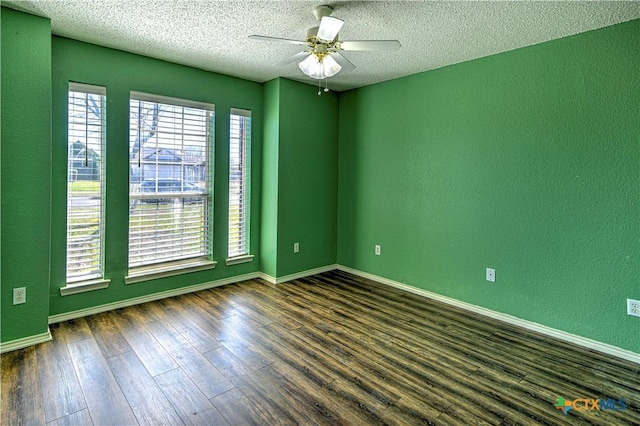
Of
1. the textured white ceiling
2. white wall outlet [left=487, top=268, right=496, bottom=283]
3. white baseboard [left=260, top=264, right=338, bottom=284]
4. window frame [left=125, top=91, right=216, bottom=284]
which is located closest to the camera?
the textured white ceiling

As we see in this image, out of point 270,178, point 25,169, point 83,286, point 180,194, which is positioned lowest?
point 83,286

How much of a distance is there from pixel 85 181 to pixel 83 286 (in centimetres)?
94

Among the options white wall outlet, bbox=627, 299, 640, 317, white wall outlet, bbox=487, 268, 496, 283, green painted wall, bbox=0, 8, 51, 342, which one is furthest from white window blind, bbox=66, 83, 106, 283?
white wall outlet, bbox=627, 299, 640, 317

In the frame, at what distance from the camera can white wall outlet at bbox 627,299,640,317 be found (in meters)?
2.54

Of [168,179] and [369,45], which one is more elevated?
[369,45]

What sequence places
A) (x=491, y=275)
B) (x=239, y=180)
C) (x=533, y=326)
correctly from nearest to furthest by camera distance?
(x=533, y=326) → (x=491, y=275) → (x=239, y=180)

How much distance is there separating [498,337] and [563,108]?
1.95 m

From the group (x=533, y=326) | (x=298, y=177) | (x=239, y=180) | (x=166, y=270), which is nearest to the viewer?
(x=533, y=326)

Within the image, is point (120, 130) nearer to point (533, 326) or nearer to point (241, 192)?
point (241, 192)

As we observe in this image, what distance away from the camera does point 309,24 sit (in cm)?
264

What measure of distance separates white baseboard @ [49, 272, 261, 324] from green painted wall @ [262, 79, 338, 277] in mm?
Answer: 397

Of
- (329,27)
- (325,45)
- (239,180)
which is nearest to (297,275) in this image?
(239,180)

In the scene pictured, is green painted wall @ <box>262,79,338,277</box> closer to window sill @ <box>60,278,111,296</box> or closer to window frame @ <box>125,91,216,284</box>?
window frame @ <box>125,91,216,284</box>

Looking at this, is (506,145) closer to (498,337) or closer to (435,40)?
(435,40)
